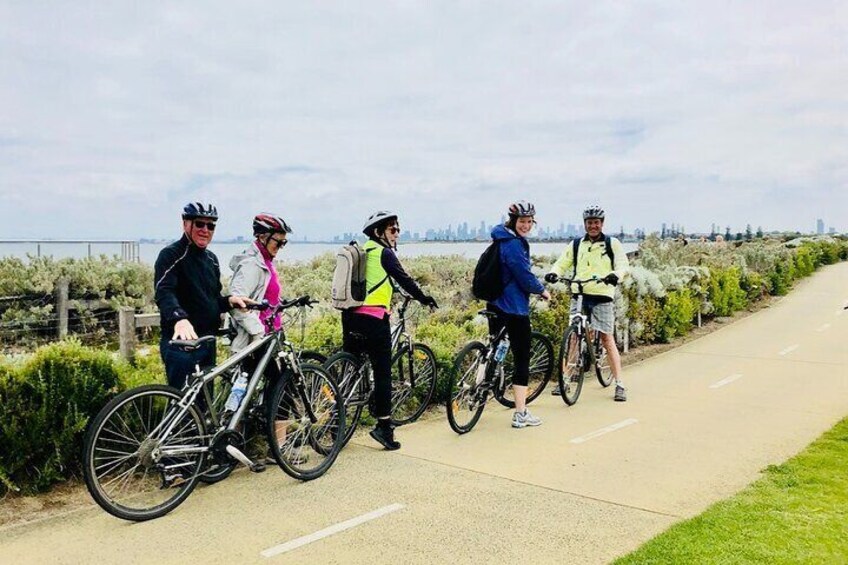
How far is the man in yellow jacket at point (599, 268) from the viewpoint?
7910 mm

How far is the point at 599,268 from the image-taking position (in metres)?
7.97

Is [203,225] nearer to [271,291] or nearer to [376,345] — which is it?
[271,291]

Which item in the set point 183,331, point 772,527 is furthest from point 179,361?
point 772,527

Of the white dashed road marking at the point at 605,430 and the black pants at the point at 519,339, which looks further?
the black pants at the point at 519,339

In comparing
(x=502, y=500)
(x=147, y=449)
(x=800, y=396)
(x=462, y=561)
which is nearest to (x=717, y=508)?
(x=502, y=500)

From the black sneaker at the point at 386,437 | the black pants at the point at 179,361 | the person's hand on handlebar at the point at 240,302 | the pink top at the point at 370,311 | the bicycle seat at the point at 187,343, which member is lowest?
the black sneaker at the point at 386,437

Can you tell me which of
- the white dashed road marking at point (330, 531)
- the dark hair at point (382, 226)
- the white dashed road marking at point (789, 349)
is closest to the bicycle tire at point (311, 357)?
the dark hair at point (382, 226)

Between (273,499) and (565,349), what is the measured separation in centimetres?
384

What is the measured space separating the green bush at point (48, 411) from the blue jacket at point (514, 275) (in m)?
3.48

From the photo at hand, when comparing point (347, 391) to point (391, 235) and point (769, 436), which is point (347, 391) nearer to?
point (391, 235)

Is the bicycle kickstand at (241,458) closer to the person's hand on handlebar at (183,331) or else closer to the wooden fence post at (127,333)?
the person's hand on handlebar at (183,331)

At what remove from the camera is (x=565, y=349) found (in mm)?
7652

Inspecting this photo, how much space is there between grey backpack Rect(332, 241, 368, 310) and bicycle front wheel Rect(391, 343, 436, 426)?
3.14 feet

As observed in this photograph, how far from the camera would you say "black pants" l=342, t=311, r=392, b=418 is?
5.95m
